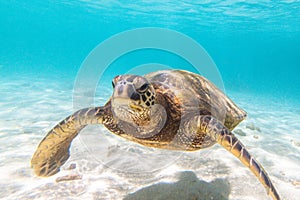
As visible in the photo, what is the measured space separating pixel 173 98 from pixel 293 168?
3.95 m

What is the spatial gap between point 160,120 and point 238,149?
4.08 feet

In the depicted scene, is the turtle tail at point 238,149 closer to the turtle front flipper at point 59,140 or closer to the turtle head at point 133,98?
the turtle head at point 133,98

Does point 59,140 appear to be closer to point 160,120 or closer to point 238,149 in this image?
point 160,120

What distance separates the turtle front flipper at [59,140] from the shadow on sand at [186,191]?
147 centimetres

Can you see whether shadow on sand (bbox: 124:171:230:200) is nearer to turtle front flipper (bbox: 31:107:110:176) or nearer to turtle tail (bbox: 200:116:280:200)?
turtle tail (bbox: 200:116:280:200)

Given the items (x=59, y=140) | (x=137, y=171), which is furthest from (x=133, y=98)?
(x=137, y=171)

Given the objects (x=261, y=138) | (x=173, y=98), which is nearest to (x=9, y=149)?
(x=173, y=98)

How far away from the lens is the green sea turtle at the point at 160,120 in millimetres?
2986

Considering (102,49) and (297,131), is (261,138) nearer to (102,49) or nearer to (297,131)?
(297,131)

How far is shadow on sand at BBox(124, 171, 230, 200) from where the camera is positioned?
3607 mm

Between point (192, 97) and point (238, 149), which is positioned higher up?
point (192, 97)

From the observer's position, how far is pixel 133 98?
286 centimetres

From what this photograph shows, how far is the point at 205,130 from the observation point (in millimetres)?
3555

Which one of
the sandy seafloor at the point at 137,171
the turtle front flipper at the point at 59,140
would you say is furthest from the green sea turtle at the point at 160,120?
the sandy seafloor at the point at 137,171
